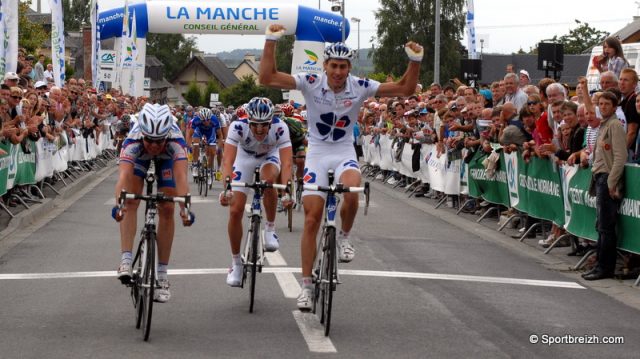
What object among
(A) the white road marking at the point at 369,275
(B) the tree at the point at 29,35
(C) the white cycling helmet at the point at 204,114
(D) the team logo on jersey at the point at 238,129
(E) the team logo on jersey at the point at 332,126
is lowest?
(A) the white road marking at the point at 369,275

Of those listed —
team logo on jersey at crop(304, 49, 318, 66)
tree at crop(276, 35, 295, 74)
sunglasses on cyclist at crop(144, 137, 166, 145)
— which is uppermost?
tree at crop(276, 35, 295, 74)

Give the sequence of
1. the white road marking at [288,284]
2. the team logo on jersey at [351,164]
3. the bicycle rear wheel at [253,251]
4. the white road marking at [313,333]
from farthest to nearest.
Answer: the white road marking at [288,284]
the bicycle rear wheel at [253,251]
the team logo on jersey at [351,164]
the white road marking at [313,333]

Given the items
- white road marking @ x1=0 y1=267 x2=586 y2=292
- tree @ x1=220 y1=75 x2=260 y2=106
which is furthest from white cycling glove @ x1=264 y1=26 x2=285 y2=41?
tree @ x1=220 y1=75 x2=260 y2=106

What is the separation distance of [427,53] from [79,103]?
238 ft

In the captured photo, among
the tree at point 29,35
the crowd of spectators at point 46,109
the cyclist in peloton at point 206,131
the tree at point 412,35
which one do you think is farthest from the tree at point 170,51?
the cyclist in peloton at point 206,131

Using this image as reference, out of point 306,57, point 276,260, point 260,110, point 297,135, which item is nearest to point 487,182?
point 297,135

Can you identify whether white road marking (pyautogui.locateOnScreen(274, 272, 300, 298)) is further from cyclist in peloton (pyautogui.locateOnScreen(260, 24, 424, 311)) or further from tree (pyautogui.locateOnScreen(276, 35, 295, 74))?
tree (pyautogui.locateOnScreen(276, 35, 295, 74))

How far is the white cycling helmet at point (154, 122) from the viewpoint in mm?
8508

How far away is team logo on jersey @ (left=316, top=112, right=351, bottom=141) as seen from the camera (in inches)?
365

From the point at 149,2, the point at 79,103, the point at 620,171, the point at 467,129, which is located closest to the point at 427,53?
the point at 149,2

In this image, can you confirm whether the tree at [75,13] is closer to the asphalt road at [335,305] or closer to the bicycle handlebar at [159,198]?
the asphalt road at [335,305]

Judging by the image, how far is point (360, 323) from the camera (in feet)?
29.5

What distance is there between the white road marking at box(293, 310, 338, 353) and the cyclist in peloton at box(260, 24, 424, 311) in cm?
19

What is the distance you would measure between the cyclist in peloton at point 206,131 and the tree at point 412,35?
74333 millimetres
